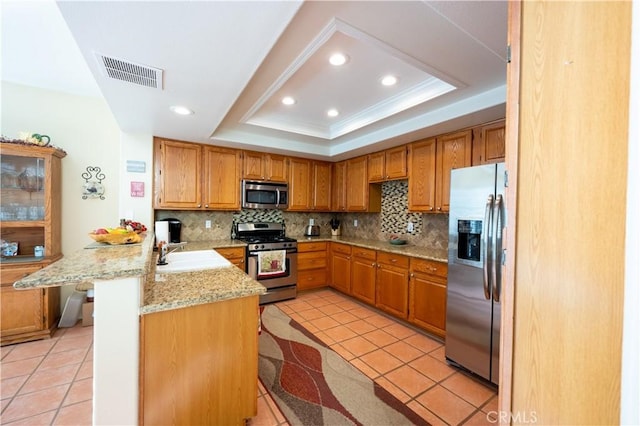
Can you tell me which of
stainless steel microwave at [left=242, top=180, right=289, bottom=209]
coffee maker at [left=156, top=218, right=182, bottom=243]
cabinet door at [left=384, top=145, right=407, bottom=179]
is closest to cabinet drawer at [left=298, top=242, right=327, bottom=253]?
stainless steel microwave at [left=242, top=180, right=289, bottom=209]

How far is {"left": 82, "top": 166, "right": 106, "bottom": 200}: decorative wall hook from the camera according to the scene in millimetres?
3225

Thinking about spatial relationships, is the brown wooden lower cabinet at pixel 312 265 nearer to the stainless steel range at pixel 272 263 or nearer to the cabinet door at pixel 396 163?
the stainless steel range at pixel 272 263

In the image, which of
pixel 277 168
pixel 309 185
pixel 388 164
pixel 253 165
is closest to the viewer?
pixel 388 164

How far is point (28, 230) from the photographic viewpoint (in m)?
2.93

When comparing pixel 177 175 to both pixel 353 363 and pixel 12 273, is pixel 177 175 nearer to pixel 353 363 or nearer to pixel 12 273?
pixel 12 273

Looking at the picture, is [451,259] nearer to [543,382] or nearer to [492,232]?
[492,232]

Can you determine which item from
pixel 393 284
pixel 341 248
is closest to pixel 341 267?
pixel 341 248

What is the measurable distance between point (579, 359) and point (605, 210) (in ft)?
1.39

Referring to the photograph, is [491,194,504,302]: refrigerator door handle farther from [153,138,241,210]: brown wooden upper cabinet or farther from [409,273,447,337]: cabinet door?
[153,138,241,210]: brown wooden upper cabinet

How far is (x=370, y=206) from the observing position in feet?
13.6

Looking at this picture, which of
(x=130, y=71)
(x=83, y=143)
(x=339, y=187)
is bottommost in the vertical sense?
(x=339, y=187)

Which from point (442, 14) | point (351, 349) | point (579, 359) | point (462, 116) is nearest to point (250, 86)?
point (442, 14)

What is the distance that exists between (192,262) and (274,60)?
1.73 m

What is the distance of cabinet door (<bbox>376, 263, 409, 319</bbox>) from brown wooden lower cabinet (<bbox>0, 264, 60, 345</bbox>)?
375cm
